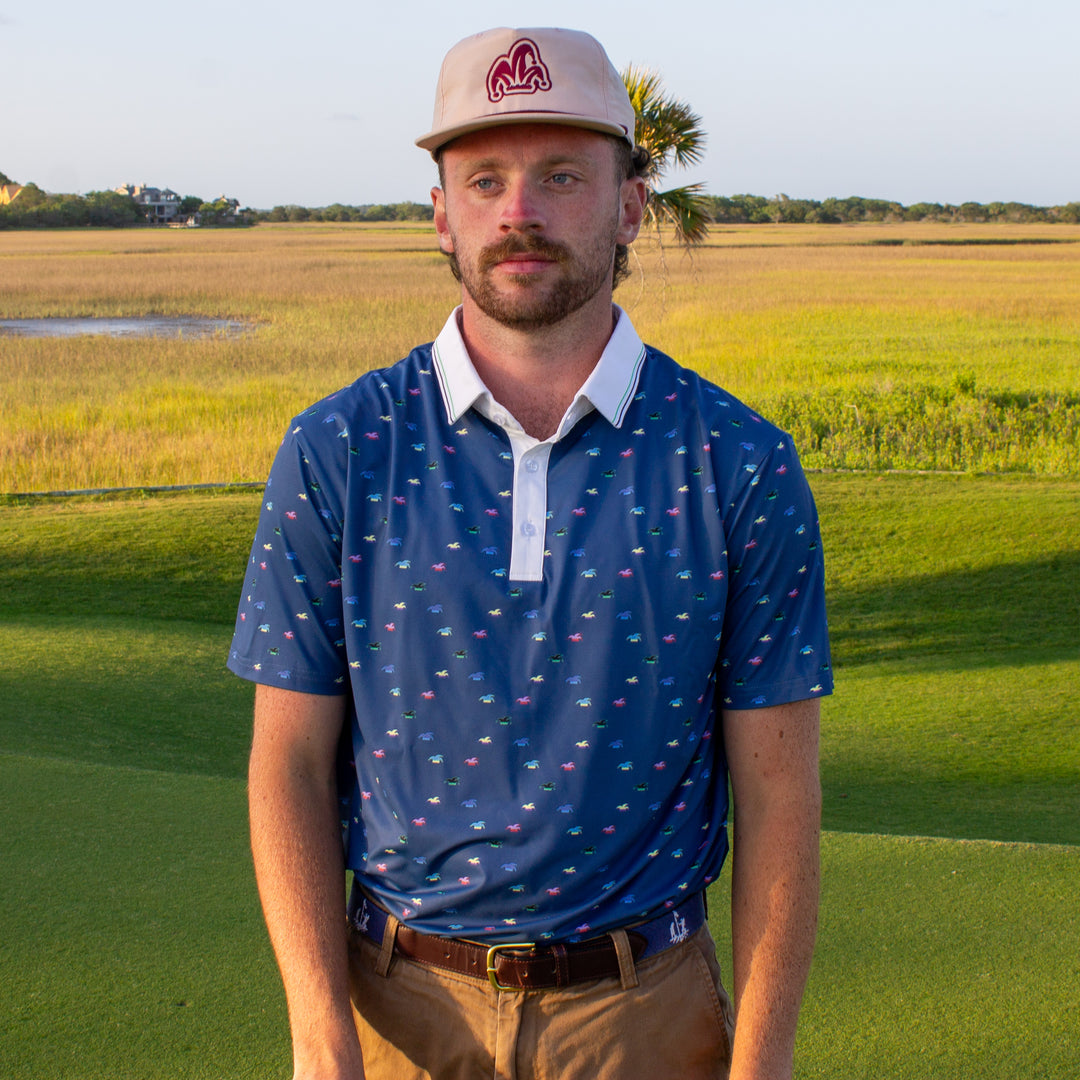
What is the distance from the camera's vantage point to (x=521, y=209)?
174 cm

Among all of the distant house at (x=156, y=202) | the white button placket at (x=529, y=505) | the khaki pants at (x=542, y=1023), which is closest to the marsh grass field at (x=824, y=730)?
the khaki pants at (x=542, y=1023)

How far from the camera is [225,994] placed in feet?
8.41

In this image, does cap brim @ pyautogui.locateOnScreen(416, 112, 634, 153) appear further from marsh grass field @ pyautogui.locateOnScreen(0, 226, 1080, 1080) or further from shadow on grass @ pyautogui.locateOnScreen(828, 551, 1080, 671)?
shadow on grass @ pyautogui.locateOnScreen(828, 551, 1080, 671)

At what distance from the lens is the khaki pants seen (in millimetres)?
1695

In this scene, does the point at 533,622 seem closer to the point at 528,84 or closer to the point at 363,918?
the point at 363,918

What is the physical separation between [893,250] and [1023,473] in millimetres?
54084

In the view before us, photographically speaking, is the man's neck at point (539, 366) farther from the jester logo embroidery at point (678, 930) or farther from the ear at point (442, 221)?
the jester logo embroidery at point (678, 930)

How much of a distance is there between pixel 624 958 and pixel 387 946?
322 millimetres

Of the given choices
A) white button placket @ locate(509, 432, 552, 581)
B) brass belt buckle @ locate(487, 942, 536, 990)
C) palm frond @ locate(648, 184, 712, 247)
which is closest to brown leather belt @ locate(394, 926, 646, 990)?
brass belt buckle @ locate(487, 942, 536, 990)

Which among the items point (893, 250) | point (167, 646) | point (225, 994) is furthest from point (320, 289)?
point (225, 994)

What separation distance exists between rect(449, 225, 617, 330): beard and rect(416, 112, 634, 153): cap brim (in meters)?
0.15

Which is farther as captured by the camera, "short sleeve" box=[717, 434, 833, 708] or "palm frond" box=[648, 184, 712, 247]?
"palm frond" box=[648, 184, 712, 247]

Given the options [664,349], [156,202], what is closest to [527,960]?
[664,349]

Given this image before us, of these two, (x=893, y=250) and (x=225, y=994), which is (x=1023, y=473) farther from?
(x=893, y=250)
